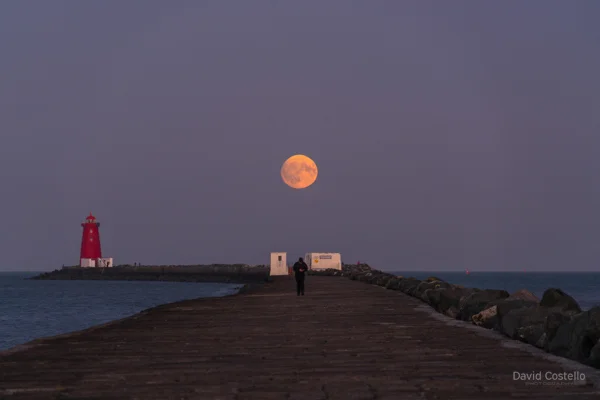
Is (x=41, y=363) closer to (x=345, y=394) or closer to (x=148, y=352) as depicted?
(x=148, y=352)

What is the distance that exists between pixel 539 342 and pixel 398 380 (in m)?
3.80

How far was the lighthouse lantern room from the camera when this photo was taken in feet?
459

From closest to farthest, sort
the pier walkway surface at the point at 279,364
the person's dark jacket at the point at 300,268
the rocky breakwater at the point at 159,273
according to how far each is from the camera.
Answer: the pier walkway surface at the point at 279,364 < the person's dark jacket at the point at 300,268 < the rocky breakwater at the point at 159,273

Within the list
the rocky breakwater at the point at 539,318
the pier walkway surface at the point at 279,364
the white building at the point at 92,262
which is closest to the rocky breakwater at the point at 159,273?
the white building at the point at 92,262

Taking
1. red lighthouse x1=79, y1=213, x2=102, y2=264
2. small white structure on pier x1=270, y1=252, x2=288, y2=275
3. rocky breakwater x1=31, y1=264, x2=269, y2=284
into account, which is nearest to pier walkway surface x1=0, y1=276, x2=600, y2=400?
small white structure on pier x1=270, y1=252, x2=288, y2=275

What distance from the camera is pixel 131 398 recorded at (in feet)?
26.7

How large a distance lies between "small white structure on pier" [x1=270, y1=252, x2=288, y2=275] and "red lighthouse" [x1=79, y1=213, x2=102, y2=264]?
68570 mm

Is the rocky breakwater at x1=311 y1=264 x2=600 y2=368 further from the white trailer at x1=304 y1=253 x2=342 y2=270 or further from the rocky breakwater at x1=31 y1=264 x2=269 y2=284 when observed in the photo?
the rocky breakwater at x1=31 y1=264 x2=269 y2=284

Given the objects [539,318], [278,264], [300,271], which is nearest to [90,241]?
[278,264]

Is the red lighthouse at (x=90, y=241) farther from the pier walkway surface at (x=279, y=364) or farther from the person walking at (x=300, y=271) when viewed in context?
the pier walkway surface at (x=279, y=364)

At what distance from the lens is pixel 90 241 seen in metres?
144

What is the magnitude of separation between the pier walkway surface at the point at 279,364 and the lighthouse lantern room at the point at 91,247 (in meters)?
126

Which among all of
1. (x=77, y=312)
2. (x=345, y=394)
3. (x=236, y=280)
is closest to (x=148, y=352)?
(x=345, y=394)

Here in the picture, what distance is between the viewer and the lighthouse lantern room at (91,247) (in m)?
140
